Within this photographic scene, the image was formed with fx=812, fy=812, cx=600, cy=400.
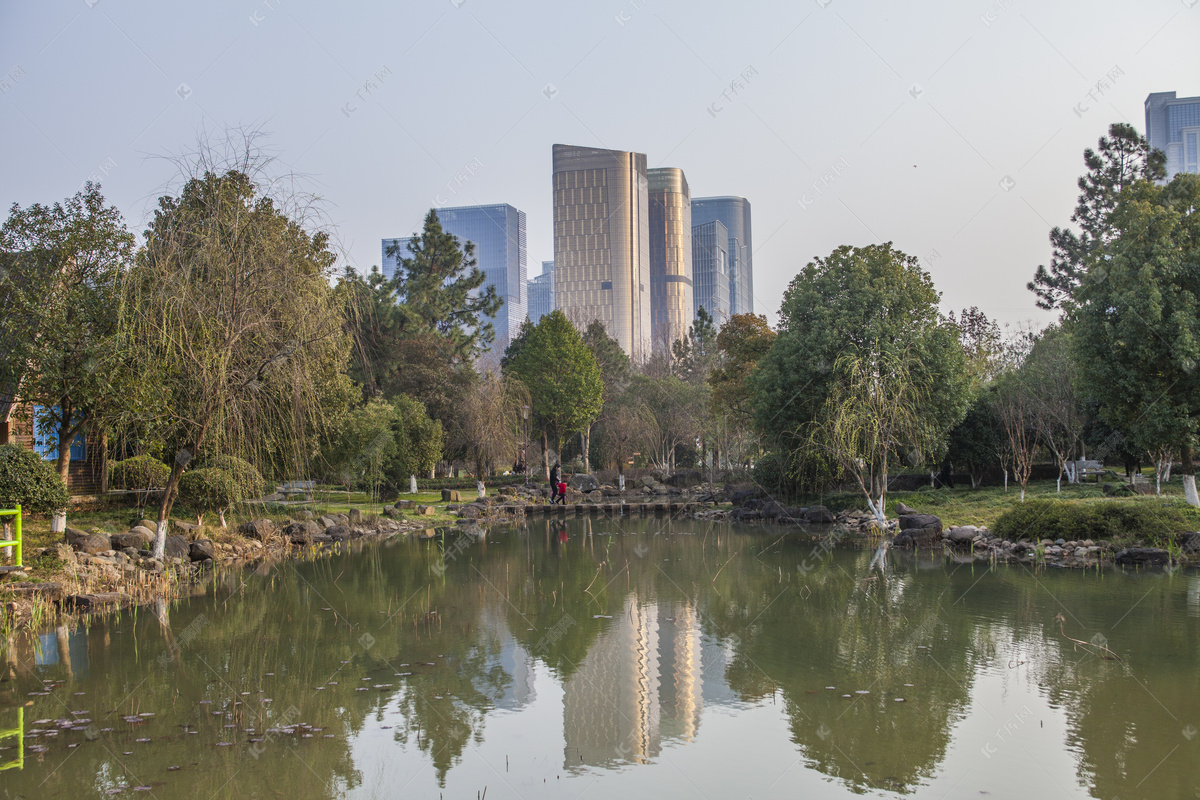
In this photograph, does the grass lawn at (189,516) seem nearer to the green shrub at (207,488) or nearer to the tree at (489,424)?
the green shrub at (207,488)

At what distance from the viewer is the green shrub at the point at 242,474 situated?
16484 mm

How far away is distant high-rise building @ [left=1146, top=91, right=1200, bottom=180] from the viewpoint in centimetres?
17638

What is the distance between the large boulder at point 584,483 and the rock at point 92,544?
27992mm

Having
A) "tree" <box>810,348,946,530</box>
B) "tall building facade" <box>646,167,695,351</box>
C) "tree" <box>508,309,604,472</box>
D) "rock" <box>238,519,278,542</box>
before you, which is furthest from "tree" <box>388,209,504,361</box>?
"tall building facade" <box>646,167,695,351</box>

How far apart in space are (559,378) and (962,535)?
29.9m

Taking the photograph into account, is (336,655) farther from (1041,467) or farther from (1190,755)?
(1041,467)

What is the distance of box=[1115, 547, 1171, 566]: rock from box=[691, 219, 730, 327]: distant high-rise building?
6595 inches

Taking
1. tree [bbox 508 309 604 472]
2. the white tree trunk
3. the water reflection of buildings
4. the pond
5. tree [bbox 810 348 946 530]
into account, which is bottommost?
the water reflection of buildings

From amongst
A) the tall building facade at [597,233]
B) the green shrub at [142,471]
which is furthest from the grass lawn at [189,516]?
the tall building facade at [597,233]

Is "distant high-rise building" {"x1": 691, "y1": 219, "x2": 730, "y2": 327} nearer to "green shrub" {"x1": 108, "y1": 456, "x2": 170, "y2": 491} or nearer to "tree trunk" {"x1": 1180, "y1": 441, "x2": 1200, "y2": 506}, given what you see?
"tree trunk" {"x1": 1180, "y1": 441, "x2": 1200, "y2": 506}

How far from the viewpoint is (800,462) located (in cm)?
2533

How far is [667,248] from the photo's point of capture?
164750 mm

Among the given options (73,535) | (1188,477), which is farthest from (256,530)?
(1188,477)

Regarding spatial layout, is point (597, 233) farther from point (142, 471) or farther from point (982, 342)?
point (142, 471)
